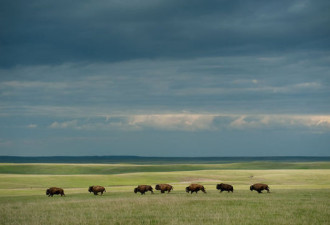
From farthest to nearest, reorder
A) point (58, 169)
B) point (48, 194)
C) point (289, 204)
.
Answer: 1. point (58, 169)
2. point (48, 194)
3. point (289, 204)

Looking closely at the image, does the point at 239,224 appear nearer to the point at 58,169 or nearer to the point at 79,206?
the point at 79,206

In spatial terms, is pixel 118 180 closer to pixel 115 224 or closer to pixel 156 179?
pixel 156 179

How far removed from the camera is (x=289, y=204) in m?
30.4

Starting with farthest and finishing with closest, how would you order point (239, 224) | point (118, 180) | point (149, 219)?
point (118, 180), point (149, 219), point (239, 224)

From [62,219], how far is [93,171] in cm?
9510

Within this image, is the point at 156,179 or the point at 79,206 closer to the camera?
the point at 79,206

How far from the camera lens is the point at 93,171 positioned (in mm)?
117125

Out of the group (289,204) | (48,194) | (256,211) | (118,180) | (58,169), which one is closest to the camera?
(256,211)

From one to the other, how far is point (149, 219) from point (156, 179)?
183 ft

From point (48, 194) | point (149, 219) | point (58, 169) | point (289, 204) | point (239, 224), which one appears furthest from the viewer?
point (58, 169)

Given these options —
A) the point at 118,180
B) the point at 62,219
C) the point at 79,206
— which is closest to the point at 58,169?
the point at 118,180

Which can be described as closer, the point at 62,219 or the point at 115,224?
the point at 115,224

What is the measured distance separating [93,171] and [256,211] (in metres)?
94.6

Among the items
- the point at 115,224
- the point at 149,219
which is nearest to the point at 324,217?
the point at 149,219
